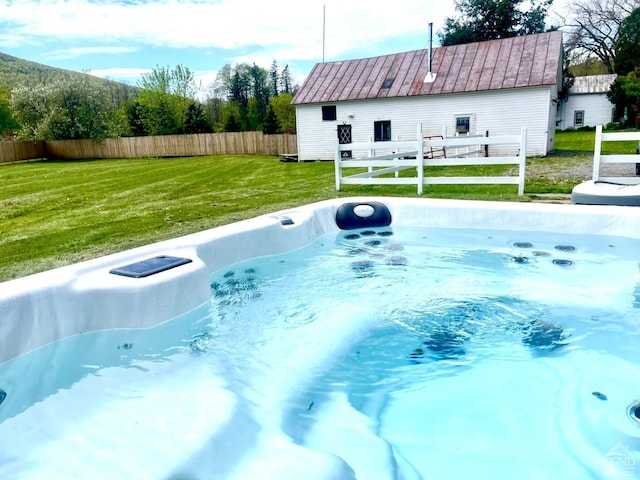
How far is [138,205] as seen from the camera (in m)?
7.14

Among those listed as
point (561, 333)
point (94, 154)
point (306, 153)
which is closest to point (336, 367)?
point (561, 333)

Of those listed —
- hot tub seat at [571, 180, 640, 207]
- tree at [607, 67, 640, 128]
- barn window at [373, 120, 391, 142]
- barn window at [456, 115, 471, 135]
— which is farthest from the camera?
tree at [607, 67, 640, 128]

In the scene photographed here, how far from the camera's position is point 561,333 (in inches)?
112

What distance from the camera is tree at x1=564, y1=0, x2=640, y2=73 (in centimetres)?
2847

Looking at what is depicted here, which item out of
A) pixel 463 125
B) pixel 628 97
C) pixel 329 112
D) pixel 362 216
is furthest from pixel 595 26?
pixel 362 216

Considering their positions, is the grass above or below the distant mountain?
below

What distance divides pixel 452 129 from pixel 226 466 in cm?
1518

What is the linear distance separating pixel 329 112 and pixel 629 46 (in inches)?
753

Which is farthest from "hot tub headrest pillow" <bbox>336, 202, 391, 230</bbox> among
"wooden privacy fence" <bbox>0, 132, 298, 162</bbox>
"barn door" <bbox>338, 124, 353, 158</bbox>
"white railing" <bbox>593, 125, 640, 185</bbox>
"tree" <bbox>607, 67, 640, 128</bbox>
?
"tree" <bbox>607, 67, 640, 128</bbox>

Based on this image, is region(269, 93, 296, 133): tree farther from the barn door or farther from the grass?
the grass

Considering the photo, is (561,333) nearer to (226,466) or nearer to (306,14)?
(226,466)

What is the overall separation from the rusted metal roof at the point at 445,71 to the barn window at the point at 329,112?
34cm

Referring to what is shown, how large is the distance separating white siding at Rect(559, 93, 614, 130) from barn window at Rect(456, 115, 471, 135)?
1854 cm

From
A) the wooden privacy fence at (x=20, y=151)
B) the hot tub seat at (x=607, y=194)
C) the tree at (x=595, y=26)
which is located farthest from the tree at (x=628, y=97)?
the wooden privacy fence at (x=20, y=151)
